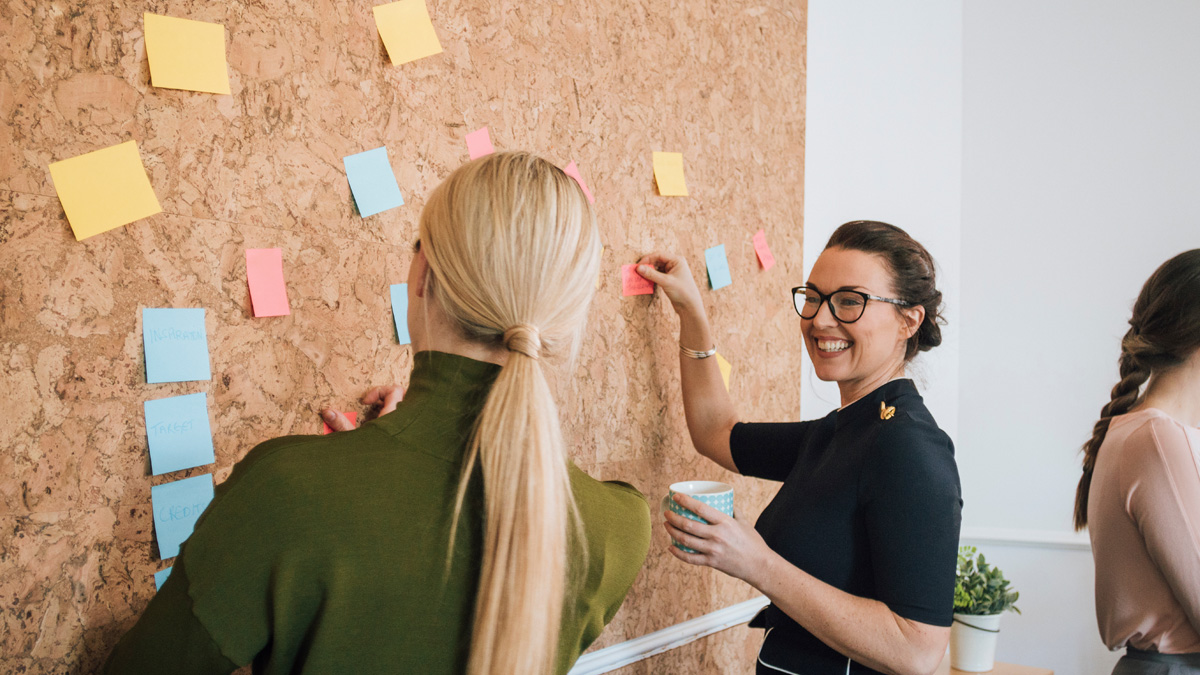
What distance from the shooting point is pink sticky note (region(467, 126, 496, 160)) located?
137 cm

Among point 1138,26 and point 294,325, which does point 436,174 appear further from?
point 1138,26

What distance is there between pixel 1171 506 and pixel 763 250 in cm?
97

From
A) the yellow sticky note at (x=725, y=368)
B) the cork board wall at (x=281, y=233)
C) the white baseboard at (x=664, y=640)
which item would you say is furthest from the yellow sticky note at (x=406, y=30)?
the white baseboard at (x=664, y=640)

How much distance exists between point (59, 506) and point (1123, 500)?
161cm

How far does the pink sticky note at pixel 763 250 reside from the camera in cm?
194

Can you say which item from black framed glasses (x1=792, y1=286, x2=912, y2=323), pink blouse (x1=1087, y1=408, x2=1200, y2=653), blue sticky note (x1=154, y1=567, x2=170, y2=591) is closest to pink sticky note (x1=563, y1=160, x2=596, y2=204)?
black framed glasses (x1=792, y1=286, x2=912, y2=323)

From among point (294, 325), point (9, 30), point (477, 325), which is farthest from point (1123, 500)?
point (9, 30)

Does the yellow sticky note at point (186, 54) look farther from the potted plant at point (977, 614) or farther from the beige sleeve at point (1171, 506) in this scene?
the potted plant at point (977, 614)

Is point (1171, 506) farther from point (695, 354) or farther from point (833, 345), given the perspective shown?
point (695, 354)

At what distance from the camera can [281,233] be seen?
3.78 feet

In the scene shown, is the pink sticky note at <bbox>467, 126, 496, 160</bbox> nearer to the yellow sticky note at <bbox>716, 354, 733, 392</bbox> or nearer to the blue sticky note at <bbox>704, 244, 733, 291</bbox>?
the blue sticky note at <bbox>704, 244, 733, 291</bbox>

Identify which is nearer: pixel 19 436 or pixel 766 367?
pixel 19 436

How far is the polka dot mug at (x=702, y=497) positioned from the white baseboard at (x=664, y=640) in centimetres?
51

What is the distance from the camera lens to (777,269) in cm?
201
